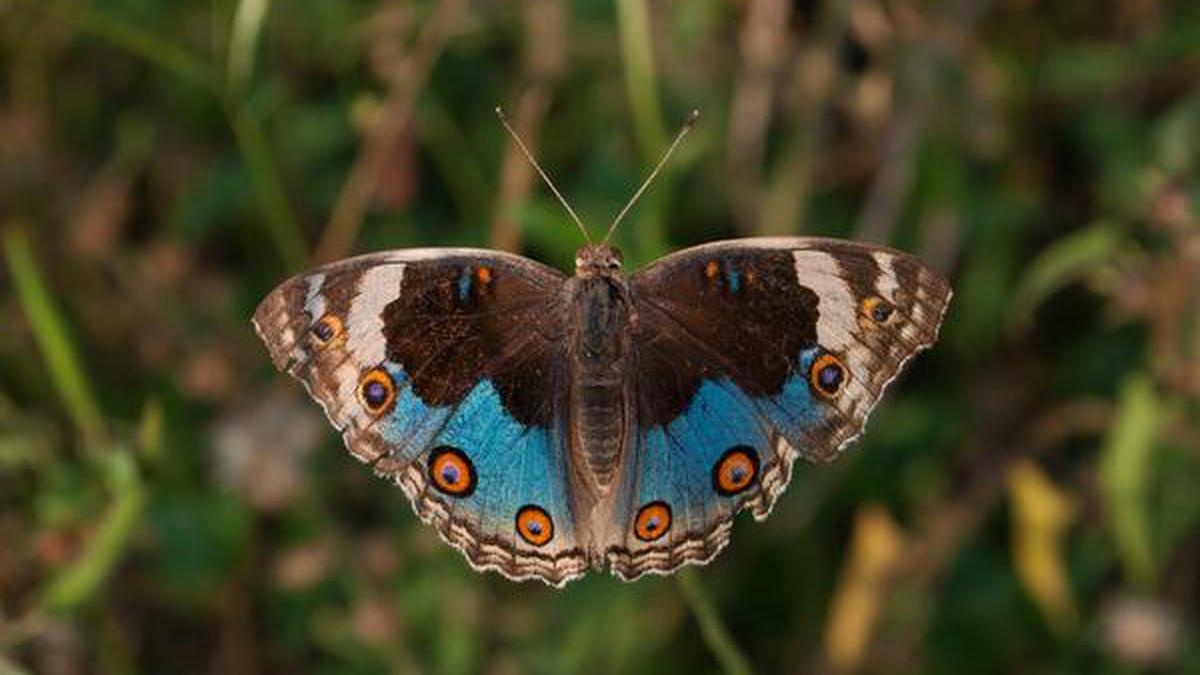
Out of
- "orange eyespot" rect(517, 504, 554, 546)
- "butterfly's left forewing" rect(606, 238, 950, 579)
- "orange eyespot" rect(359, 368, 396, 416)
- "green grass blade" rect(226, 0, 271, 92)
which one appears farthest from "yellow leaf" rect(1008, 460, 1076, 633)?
"green grass blade" rect(226, 0, 271, 92)

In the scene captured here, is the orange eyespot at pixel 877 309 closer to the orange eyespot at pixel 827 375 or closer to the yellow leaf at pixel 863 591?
the orange eyespot at pixel 827 375

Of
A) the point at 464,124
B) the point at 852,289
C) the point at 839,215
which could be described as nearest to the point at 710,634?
the point at 852,289

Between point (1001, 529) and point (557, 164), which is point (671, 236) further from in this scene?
point (1001, 529)

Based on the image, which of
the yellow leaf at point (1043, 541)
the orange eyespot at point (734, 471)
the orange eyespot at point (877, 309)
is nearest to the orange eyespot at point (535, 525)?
the orange eyespot at point (734, 471)

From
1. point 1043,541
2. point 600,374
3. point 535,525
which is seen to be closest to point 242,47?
point 600,374

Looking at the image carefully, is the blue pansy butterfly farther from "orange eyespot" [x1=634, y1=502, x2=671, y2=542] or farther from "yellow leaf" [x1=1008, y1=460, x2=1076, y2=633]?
"yellow leaf" [x1=1008, y1=460, x2=1076, y2=633]

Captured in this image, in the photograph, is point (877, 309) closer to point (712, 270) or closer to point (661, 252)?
point (712, 270)
